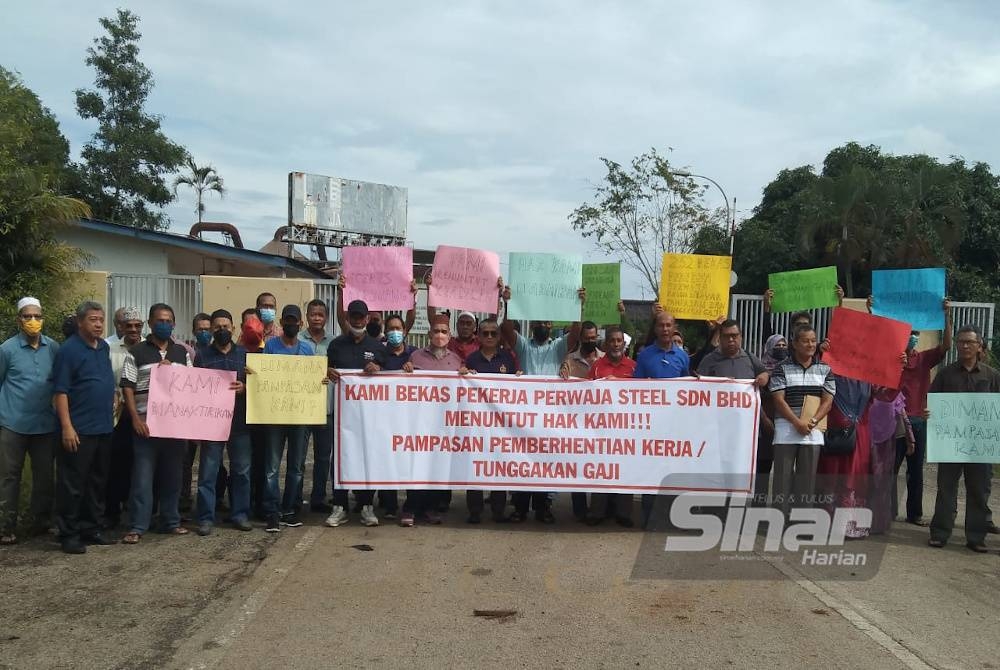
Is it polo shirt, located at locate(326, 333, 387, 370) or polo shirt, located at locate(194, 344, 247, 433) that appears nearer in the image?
polo shirt, located at locate(194, 344, 247, 433)

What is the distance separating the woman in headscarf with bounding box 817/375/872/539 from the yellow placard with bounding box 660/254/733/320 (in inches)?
57.9

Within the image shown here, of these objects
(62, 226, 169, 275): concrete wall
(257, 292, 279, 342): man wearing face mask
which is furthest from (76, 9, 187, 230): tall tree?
(257, 292, 279, 342): man wearing face mask

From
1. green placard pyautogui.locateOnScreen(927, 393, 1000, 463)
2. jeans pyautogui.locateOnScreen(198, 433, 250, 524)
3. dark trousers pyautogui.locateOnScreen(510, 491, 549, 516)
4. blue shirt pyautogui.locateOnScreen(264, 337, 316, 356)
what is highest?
blue shirt pyautogui.locateOnScreen(264, 337, 316, 356)

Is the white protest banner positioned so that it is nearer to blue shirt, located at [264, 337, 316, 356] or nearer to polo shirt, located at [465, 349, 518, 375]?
polo shirt, located at [465, 349, 518, 375]

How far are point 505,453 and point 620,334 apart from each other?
58.7 inches

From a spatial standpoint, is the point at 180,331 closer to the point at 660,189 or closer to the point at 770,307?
the point at 770,307

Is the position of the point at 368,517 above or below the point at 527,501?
below

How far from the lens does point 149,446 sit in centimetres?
704

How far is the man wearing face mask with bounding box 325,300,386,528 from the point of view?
300 inches

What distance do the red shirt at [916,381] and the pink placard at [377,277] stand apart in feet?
15.9

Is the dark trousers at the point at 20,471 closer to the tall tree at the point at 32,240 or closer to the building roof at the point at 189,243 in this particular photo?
the tall tree at the point at 32,240

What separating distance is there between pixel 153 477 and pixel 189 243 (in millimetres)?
12053

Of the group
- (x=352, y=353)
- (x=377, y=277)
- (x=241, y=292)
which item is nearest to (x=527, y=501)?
(x=352, y=353)

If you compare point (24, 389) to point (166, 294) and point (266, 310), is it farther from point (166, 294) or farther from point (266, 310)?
point (166, 294)
